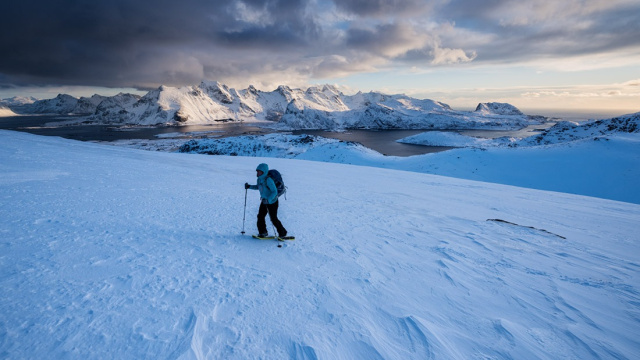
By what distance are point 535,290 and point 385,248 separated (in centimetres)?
311

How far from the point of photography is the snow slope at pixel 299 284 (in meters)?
3.52

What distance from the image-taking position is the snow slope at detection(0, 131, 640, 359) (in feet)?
11.6

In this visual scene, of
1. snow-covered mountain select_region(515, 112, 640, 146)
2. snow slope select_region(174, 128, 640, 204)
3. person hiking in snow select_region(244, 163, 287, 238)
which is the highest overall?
snow-covered mountain select_region(515, 112, 640, 146)

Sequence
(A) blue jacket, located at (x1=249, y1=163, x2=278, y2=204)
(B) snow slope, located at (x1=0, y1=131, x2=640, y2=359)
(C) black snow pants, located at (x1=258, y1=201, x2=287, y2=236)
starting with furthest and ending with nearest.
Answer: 1. (C) black snow pants, located at (x1=258, y1=201, x2=287, y2=236)
2. (A) blue jacket, located at (x1=249, y1=163, x2=278, y2=204)
3. (B) snow slope, located at (x1=0, y1=131, x2=640, y2=359)

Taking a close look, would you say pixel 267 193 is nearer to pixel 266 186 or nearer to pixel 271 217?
pixel 266 186

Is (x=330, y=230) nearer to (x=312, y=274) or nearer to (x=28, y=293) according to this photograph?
(x=312, y=274)

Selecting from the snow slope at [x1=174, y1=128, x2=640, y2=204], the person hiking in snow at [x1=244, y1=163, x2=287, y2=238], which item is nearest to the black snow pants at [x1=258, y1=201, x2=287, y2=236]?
the person hiking in snow at [x1=244, y1=163, x2=287, y2=238]

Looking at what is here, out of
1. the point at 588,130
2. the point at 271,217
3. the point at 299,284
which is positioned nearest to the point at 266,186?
the point at 271,217

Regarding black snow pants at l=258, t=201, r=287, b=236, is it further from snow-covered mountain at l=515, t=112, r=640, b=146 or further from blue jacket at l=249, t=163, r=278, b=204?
snow-covered mountain at l=515, t=112, r=640, b=146

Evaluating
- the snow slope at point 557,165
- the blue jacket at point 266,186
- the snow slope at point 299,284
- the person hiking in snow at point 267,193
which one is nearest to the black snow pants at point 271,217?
the person hiking in snow at point 267,193

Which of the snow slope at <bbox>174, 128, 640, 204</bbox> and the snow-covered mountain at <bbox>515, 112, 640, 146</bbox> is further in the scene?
the snow-covered mountain at <bbox>515, 112, 640, 146</bbox>

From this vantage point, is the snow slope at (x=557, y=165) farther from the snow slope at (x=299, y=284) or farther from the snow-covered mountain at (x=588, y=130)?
the snow slope at (x=299, y=284)

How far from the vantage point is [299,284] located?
4.88m

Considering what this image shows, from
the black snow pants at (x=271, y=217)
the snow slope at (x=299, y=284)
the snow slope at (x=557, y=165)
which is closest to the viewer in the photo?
the snow slope at (x=299, y=284)
